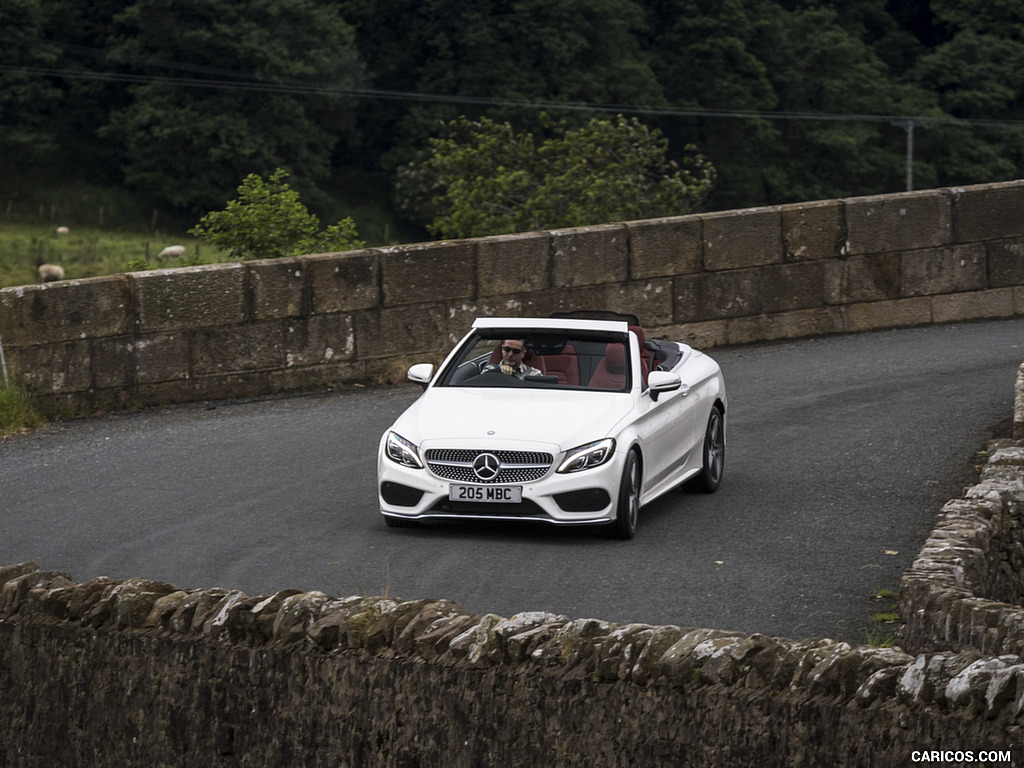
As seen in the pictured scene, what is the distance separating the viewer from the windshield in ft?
34.5

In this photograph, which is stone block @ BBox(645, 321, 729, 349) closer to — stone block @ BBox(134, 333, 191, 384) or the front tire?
stone block @ BBox(134, 333, 191, 384)

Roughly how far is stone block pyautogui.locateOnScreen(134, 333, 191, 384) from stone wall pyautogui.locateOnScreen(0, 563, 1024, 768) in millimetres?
8553

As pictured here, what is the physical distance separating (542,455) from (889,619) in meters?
2.60

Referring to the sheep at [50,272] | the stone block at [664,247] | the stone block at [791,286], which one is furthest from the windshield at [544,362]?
the sheep at [50,272]

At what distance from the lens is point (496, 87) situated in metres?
72.9

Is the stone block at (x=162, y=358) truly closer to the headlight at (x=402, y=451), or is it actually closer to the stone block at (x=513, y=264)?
the stone block at (x=513, y=264)

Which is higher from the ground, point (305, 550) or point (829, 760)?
point (829, 760)

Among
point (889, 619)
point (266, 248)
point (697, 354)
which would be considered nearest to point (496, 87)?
point (266, 248)

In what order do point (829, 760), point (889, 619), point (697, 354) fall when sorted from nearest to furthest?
point (829, 760), point (889, 619), point (697, 354)

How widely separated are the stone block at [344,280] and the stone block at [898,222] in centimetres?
566

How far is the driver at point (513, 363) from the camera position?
1060 cm

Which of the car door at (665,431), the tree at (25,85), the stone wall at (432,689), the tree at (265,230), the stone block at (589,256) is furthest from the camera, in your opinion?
the tree at (25,85)

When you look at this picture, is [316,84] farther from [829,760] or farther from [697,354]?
[829,760]

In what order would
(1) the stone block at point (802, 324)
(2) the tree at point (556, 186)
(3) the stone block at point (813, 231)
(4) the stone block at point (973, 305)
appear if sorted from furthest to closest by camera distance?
(2) the tree at point (556, 186) → (4) the stone block at point (973, 305) → (1) the stone block at point (802, 324) → (3) the stone block at point (813, 231)
